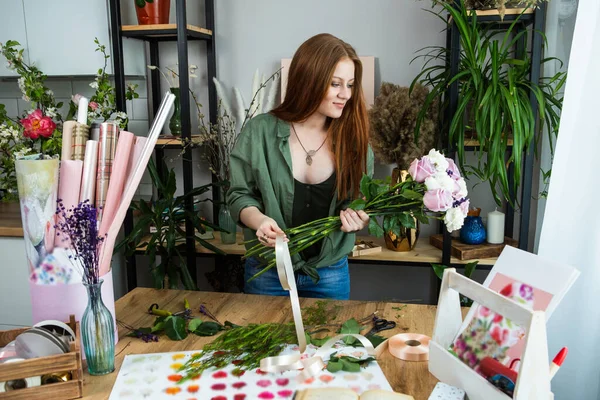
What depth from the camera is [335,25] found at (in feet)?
9.64

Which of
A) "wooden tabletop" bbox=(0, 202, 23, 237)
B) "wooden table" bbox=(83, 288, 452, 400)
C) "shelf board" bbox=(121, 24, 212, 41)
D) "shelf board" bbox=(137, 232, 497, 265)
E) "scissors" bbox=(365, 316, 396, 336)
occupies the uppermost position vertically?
"shelf board" bbox=(121, 24, 212, 41)

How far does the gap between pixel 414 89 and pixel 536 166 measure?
2.42 feet

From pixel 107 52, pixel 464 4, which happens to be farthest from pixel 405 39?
pixel 107 52

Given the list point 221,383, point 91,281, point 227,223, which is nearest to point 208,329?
point 221,383

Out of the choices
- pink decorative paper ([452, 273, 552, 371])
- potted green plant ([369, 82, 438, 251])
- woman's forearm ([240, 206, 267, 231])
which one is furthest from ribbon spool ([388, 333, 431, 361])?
potted green plant ([369, 82, 438, 251])

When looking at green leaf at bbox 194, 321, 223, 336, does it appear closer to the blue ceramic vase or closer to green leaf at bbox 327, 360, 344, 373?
green leaf at bbox 327, 360, 344, 373

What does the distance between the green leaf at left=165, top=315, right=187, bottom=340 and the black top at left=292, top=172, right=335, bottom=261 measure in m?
0.70

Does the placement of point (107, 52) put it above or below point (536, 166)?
above

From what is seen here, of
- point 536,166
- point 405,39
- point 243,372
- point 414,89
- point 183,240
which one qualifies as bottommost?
point 183,240

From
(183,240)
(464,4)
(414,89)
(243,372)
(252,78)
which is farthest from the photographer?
(252,78)

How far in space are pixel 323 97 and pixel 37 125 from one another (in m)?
1.50

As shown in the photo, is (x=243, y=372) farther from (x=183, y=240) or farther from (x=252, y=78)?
(x=252, y=78)

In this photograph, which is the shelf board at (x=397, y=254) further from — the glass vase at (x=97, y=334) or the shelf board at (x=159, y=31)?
the glass vase at (x=97, y=334)

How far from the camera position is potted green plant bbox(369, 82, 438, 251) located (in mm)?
2605
